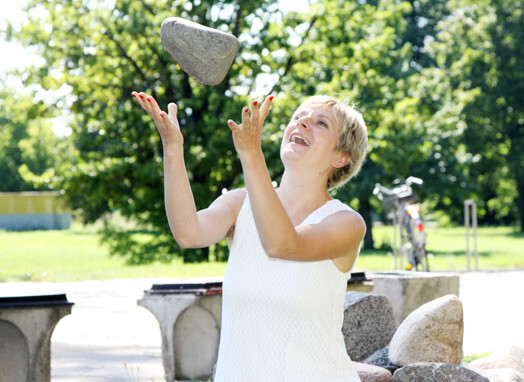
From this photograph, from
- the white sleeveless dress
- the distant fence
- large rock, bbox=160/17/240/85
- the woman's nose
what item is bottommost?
the distant fence

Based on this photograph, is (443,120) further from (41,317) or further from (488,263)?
(41,317)

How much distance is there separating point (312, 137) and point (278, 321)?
0.50 m

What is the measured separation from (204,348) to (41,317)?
4.66 feet

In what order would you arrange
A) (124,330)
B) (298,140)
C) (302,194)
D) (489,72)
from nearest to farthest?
(298,140)
(302,194)
(124,330)
(489,72)

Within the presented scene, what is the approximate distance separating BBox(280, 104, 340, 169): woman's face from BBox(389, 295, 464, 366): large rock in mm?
3018

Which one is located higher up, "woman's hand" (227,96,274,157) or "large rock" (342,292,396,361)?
"woman's hand" (227,96,274,157)

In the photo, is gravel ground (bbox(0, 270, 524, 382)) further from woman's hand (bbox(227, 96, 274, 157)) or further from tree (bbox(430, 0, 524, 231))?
tree (bbox(430, 0, 524, 231))

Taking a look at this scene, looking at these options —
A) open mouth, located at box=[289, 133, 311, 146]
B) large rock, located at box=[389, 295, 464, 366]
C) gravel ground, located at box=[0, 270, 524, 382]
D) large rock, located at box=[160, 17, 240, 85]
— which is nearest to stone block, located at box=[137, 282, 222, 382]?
gravel ground, located at box=[0, 270, 524, 382]

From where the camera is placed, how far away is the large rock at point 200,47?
104 inches

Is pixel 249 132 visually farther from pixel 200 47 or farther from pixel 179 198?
pixel 200 47

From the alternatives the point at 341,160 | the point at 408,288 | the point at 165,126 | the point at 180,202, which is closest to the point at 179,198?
the point at 180,202

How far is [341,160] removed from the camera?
2385 mm

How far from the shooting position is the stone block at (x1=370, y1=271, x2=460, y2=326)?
675 centimetres

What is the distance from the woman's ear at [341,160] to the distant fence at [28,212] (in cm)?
6101
